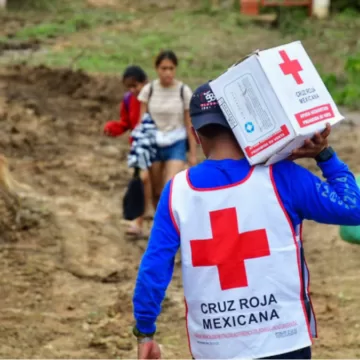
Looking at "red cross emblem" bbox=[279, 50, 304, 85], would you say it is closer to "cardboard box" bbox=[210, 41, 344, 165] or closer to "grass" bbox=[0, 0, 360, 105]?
"cardboard box" bbox=[210, 41, 344, 165]

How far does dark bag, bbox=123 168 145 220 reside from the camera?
8.04 metres

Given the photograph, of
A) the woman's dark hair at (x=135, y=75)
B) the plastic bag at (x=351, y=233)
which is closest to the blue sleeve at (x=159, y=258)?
the plastic bag at (x=351, y=233)

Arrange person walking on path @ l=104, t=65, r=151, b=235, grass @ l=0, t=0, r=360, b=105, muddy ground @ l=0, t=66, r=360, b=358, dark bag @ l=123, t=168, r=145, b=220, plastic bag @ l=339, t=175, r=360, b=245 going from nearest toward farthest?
plastic bag @ l=339, t=175, r=360, b=245
muddy ground @ l=0, t=66, r=360, b=358
dark bag @ l=123, t=168, r=145, b=220
person walking on path @ l=104, t=65, r=151, b=235
grass @ l=0, t=0, r=360, b=105

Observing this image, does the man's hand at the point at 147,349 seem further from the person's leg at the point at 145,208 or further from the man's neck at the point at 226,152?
the person's leg at the point at 145,208

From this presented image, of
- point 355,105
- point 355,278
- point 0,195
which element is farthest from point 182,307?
point 355,105

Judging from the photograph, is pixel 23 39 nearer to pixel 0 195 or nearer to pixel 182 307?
pixel 0 195

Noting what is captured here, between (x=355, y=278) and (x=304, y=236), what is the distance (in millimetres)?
1363

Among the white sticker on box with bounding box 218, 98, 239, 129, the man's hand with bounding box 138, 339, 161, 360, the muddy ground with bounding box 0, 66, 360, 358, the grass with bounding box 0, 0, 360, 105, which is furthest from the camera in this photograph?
the grass with bounding box 0, 0, 360, 105

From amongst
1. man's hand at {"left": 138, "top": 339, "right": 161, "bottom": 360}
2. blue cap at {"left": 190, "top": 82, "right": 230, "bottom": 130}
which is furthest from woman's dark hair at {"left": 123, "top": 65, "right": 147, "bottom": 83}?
man's hand at {"left": 138, "top": 339, "right": 161, "bottom": 360}

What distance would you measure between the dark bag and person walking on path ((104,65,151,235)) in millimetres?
69

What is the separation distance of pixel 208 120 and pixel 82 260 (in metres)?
4.47

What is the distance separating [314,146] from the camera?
310 centimetres

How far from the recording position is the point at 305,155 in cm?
316

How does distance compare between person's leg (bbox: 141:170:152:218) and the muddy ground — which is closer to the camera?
the muddy ground
